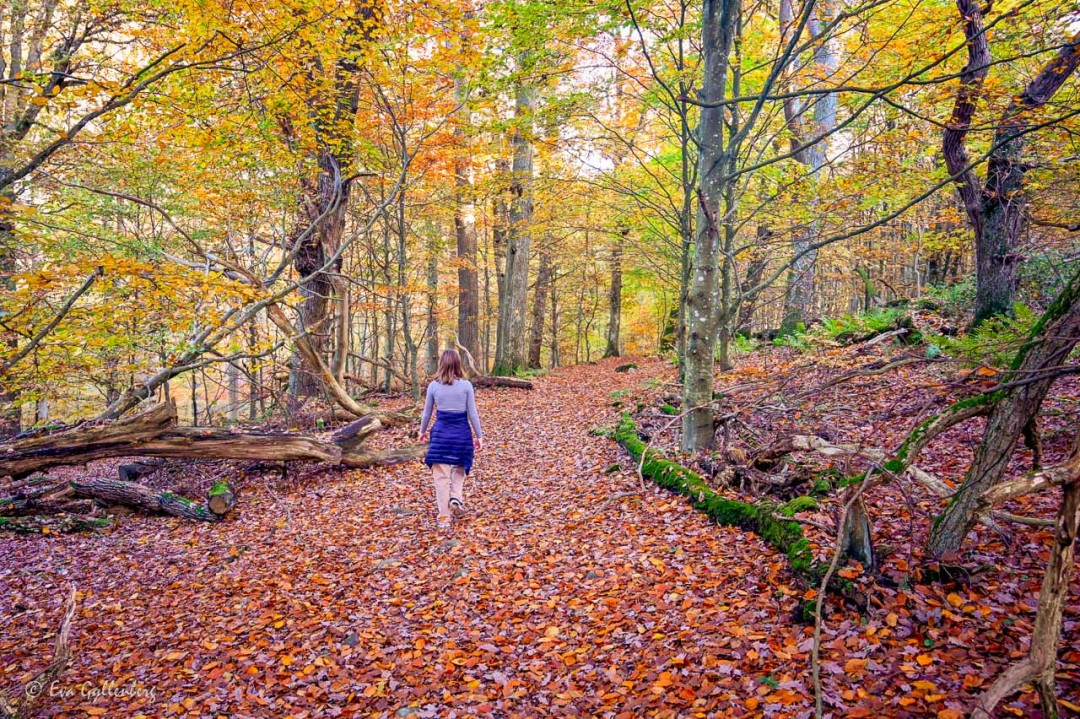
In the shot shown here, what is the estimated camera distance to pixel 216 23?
568cm

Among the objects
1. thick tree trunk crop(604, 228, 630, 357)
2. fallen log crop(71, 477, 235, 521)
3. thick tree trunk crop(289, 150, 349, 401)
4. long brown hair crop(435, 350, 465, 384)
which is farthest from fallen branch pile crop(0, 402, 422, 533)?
thick tree trunk crop(604, 228, 630, 357)

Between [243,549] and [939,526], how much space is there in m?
7.16

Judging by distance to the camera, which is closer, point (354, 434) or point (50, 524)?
point (50, 524)

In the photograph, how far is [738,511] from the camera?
5.05 meters

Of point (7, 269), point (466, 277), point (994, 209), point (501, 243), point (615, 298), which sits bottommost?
point (7, 269)

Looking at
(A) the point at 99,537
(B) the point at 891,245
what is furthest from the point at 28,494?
(B) the point at 891,245

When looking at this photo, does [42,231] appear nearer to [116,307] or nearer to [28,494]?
[28,494]

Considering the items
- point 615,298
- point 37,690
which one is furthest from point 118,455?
point 615,298

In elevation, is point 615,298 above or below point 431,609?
above

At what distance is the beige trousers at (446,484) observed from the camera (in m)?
6.57

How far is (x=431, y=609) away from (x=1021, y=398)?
4679mm

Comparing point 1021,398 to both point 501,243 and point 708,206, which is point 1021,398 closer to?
point 708,206

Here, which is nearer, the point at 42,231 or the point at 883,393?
the point at 883,393

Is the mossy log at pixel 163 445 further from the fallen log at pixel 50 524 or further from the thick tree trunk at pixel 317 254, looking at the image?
the thick tree trunk at pixel 317 254
